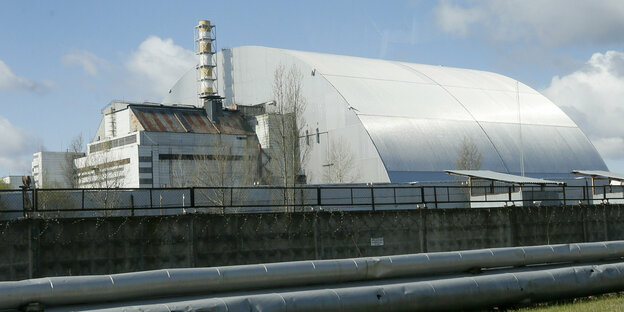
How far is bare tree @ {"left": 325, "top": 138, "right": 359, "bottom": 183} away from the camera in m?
67.9

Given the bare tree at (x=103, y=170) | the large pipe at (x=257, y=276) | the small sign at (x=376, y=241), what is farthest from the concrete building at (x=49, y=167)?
the large pipe at (x=257, y=276)

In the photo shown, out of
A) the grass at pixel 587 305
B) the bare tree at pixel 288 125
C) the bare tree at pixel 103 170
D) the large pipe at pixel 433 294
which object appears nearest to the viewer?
the large pipe at pixel 433 294

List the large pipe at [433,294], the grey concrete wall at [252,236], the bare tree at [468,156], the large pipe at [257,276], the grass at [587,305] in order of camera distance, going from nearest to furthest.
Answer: the large pipe at [257,276] < the large pipe at [433,294] < the grass at [587,305] < the grey concrete wall at [252,236] < the bare tree at [468,156]

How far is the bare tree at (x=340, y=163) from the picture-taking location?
223 feet

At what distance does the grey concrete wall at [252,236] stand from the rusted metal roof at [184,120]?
146 ft

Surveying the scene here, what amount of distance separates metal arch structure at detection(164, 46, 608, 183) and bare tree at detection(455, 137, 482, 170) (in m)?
0.53

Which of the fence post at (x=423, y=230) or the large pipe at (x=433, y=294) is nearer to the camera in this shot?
the large pipe at (x=433, y=294)

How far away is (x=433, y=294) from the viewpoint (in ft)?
50.7

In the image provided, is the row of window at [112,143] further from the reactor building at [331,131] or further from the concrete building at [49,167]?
the concrete building at [49,167]

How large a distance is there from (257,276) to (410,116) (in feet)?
187

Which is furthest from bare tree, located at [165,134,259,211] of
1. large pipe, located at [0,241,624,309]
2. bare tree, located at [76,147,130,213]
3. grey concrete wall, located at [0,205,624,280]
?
large pipe, located at [0,241,624,309]

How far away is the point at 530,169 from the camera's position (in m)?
73.6

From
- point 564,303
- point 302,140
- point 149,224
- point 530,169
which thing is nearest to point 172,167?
point 302,140

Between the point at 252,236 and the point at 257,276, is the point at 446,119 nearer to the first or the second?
the point at 252,236
